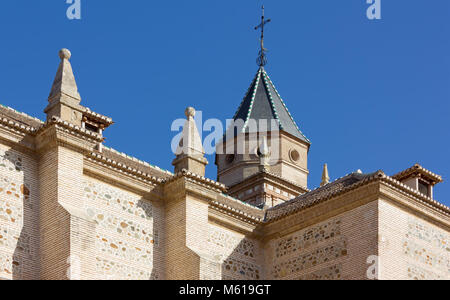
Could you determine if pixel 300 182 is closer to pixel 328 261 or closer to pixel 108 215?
pixel 328 261

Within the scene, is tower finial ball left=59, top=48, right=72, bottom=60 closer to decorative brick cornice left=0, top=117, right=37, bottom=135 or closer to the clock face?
decorative brick cornice left=0, top=117, right=37, bottom=135

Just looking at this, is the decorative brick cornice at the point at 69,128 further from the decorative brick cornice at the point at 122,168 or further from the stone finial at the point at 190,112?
the stone finial at the point at 190,112

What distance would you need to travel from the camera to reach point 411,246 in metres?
19.5

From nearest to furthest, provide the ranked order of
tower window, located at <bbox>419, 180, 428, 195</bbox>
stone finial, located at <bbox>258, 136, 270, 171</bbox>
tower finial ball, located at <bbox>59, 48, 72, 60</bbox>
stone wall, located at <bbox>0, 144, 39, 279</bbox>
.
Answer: stone wall, located at <bbox>0, 144, 39, 279</bbox> < tower finial ball, located at <bbox>59, 48, 72, 60</bbox> < tower window, located at <bbox>419, 180, 428, 195</bbox> < stone finial, located at <bbox>258, 136, 270, 171</bbox>

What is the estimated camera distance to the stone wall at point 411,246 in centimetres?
1889

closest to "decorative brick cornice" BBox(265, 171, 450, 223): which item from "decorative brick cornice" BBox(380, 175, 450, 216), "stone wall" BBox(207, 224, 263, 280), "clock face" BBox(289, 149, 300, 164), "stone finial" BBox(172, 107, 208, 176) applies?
"decorative brick cornice" BBox(380, 175, 450, 216)

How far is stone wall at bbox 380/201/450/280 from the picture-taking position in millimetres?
18891

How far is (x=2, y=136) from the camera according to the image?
17.3 meters

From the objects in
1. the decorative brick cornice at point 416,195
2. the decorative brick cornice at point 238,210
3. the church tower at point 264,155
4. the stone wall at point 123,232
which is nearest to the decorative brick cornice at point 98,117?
the stone wall at point 123,232

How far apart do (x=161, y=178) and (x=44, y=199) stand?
3.26 metres

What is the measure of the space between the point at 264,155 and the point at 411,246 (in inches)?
369
